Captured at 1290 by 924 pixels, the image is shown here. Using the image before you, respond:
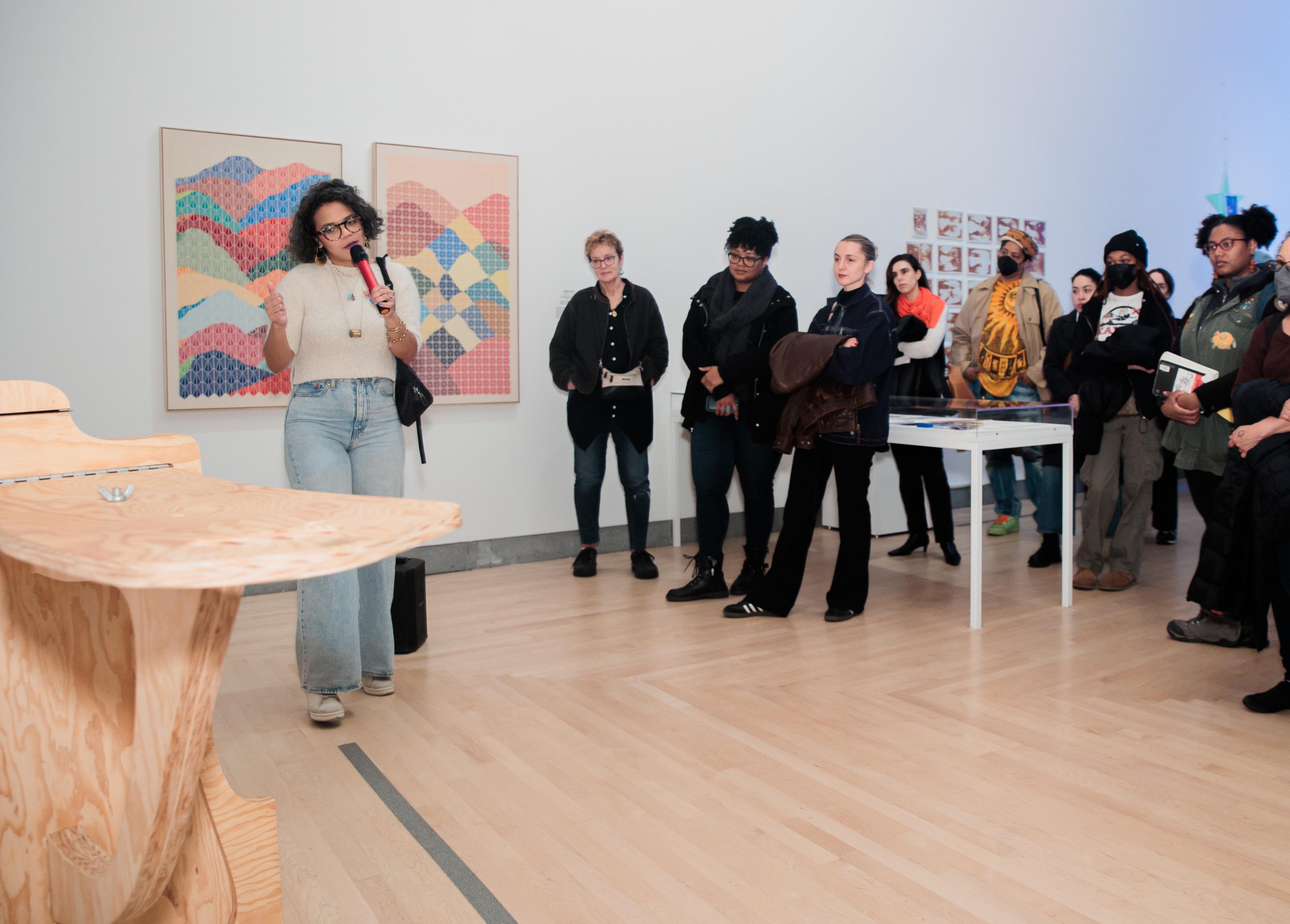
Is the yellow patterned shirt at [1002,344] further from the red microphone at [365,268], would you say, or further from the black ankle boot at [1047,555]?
the red microphone at [365,268]

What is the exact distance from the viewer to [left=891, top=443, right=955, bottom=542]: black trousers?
5.04 metres

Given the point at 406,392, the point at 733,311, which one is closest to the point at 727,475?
the point at 733,311

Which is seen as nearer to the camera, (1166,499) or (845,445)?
(845,445)

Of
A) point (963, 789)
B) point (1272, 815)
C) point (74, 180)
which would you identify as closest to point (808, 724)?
point (963, 789)

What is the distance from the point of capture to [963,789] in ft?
7.96

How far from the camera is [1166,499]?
564cm

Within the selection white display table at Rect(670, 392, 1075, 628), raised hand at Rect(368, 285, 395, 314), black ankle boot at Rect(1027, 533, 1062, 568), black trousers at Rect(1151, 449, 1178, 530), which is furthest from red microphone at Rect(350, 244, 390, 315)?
black trousers at Rect(1151, 449, 1178, 530)

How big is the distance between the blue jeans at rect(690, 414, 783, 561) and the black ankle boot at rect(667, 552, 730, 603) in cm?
Answer: 8

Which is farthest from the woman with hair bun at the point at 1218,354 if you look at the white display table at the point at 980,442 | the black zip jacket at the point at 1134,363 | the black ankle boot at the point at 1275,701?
the black ankle boot at the point at 1275,701

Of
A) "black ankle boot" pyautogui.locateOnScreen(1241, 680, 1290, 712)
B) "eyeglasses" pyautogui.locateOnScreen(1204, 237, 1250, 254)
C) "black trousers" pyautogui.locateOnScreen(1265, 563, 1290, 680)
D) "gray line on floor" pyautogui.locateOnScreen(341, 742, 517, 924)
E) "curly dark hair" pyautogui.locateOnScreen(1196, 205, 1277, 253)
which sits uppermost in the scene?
A: "curly dark hair" pyautogui.locateOnScreen(1196, 205, 1277, 253)

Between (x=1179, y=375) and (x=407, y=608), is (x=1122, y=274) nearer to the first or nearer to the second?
(x=1179, y=375)

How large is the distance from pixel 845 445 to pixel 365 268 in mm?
1879

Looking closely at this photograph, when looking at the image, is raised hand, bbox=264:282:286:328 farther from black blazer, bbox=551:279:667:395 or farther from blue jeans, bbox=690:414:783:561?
black blazer, bbox=551:279:667:395

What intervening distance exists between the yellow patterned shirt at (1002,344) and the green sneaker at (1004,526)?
0.76 meters
